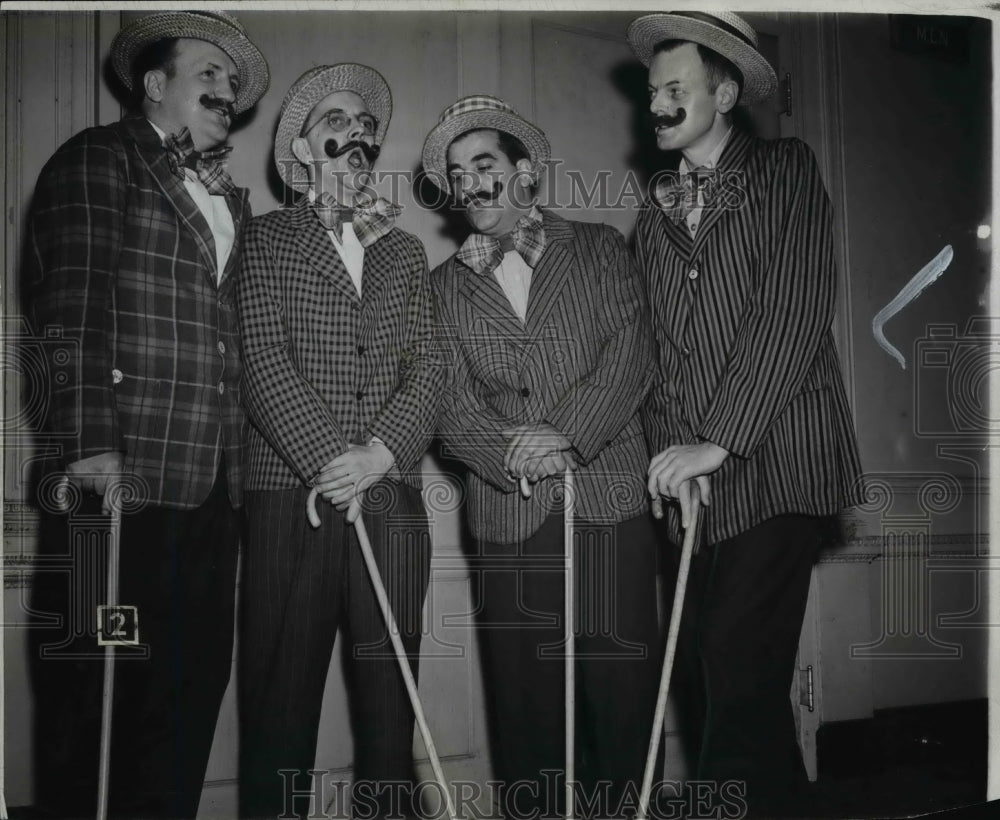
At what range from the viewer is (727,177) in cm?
258

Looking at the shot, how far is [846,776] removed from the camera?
277cm

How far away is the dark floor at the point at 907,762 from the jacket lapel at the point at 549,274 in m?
1.45

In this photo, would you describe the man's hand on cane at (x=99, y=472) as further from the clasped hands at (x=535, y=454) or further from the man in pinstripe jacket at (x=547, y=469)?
the clasped hands at (x=535, y=454)

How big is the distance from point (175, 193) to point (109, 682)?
1.19m

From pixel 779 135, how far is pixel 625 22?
57 cm

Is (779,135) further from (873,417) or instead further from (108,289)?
(108,289)

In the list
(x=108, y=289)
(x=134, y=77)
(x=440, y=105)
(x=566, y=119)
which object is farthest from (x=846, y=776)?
(x=134, y=77)

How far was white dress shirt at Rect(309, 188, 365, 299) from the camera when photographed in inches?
99.6

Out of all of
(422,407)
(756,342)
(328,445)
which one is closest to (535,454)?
(422,407)

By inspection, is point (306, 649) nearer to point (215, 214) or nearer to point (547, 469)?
point (547, 469)

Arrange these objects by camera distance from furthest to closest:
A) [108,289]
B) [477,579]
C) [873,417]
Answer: [873,417], [477,579], [108,289]

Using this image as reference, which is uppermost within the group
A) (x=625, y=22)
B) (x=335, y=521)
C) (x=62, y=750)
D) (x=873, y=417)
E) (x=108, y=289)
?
(x=625, y=22)

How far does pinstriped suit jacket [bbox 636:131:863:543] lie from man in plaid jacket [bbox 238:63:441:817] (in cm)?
64

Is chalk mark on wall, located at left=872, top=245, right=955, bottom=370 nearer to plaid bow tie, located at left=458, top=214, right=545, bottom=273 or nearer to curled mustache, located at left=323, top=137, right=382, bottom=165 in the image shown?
plaid bow tie, located at left=458, top=214, right=545, bottom=273
